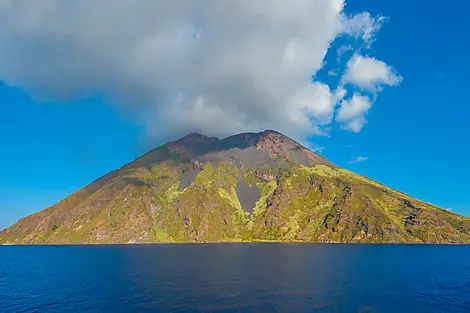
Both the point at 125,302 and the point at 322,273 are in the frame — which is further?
the point at 322,273

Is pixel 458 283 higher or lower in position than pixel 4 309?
lower

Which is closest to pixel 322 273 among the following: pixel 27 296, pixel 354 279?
pixel 354 279

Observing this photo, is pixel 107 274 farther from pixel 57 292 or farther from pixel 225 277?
pixel 225 277

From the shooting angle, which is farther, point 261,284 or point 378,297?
point 261,284

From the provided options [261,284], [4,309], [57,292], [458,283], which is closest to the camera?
[4,309]

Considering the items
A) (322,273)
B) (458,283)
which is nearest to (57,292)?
(322,273)

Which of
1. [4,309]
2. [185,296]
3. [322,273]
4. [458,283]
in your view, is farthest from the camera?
[322,273]

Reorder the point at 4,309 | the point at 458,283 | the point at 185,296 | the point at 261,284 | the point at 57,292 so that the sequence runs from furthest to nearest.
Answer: the point at 458,283 → the point at 261,284 → the point at 57,292 → the point at 185,296 → the point at 4,309

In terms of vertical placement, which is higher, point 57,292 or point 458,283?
point 57,292

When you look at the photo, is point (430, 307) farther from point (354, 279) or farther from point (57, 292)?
point (57, 292)
